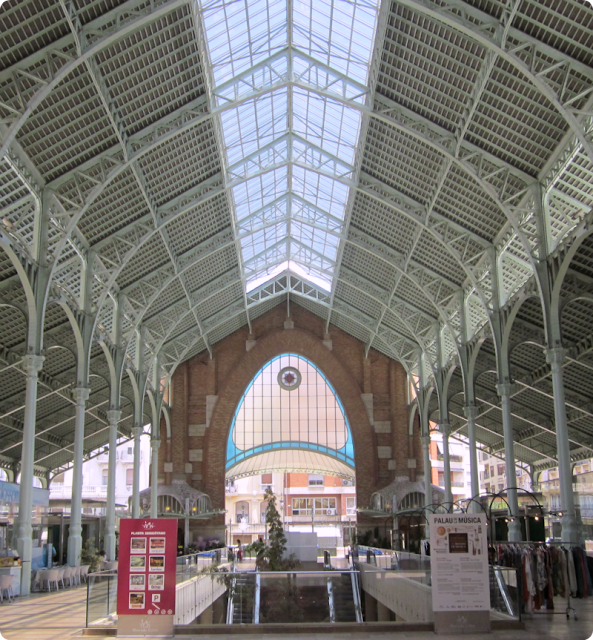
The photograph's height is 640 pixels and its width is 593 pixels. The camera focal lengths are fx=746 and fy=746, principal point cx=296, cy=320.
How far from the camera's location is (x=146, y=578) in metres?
16.6

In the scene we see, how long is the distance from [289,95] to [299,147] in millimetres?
5139

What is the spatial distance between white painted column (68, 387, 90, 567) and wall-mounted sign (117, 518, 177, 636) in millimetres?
15725

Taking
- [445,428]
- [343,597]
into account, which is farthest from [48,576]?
[445,428]

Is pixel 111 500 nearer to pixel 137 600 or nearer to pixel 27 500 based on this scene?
pixel 27 500

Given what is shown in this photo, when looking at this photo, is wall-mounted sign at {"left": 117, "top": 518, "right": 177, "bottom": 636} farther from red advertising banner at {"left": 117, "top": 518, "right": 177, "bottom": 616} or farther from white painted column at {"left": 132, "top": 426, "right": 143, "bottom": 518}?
white painted column at {"left": 132, "top": 426, "right": 143, "bottom": 518}

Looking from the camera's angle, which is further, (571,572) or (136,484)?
(136,484)

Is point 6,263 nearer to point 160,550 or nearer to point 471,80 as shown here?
point 160,550

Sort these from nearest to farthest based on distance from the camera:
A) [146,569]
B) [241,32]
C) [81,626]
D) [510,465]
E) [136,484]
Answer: [146,569]
[81,626]
[241,32]
[510,465]
[136,484]

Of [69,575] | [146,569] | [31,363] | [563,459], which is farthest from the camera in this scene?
[69,575]

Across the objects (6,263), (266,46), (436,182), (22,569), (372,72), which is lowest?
(22,569)

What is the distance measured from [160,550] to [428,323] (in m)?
35.3

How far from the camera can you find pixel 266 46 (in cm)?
2998

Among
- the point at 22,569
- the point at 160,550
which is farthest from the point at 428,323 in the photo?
the point at 160,550

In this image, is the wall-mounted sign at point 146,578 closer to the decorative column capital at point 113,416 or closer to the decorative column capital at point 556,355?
the decorative column capital at point 556,355
